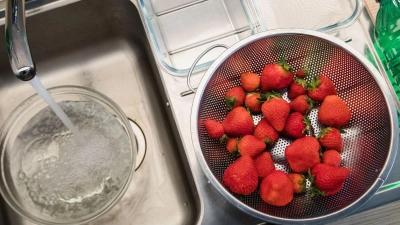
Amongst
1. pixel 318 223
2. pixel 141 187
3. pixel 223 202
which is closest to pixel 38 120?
pixel 141 187

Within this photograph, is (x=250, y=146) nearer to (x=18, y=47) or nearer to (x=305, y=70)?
(x=305, y=70)

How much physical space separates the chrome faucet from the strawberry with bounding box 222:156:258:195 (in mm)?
296

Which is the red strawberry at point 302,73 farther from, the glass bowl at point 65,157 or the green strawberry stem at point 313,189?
the glass bowl at point 65,157

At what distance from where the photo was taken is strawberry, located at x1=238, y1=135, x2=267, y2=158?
1.85 feet

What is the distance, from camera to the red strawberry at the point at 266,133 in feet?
1.92

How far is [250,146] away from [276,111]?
66mm

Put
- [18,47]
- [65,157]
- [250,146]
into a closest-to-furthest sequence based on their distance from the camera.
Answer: [18,47]
[250,146]
[65,157]

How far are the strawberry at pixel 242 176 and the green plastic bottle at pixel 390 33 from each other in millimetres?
297

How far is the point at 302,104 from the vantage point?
595 millimetres

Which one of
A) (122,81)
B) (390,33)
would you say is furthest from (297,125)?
(122,81)

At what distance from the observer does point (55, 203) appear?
0.67 metres

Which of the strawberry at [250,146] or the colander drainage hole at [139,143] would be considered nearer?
the strawberry at [250,146]

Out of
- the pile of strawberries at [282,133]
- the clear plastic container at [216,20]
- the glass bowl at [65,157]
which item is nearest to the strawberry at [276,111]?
the pile of strawberries at [282,133]

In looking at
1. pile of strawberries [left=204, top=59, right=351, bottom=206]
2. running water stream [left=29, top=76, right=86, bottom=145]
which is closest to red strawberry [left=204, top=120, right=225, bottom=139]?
pile of strawberries [left=204, top=59, right=351, bottom=206]
